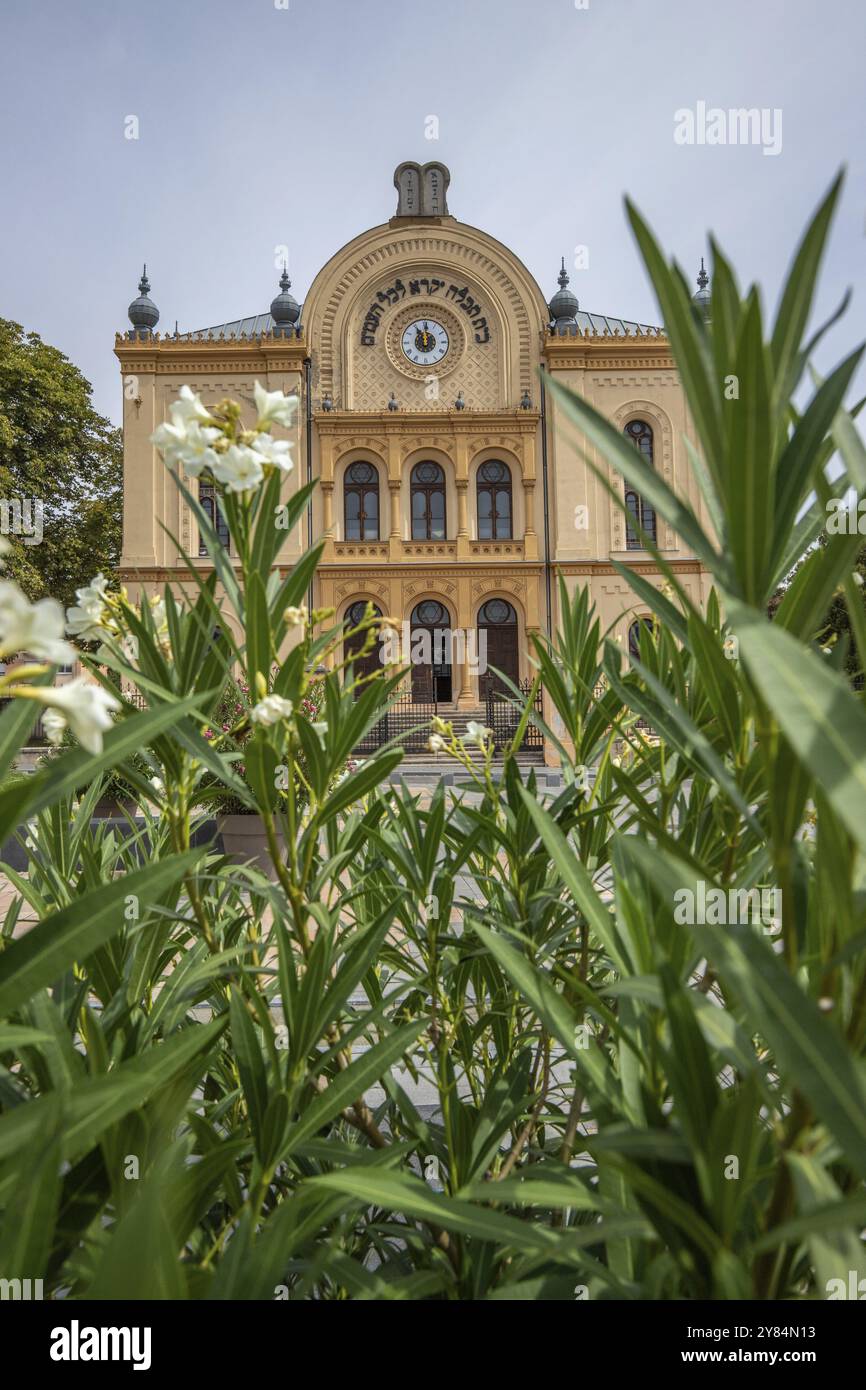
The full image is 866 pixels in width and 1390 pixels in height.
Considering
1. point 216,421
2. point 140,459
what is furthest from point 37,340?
point 216,421

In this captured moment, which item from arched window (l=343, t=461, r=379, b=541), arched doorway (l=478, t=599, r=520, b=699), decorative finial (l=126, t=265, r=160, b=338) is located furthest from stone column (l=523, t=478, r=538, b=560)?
decorative finial (l=126, t=265, r=160, b=338)

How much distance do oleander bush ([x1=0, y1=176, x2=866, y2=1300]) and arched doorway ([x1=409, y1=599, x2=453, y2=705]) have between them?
15.9 m

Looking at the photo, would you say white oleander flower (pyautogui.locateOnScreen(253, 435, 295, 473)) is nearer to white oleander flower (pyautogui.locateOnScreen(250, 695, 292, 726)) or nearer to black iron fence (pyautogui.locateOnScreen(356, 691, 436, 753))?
white oleander flower (pyautogui.locateOnScreen(250, 695, 292, 726))

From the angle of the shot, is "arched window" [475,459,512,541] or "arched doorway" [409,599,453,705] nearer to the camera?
"arched doorway" [409,599,453,705]

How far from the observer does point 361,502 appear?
58.3 feet

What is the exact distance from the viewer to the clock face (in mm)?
18031

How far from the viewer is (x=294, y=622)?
0.91 m

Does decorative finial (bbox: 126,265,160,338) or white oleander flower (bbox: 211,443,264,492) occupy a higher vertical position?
decorative finial (bbox: 126,265,160,338)

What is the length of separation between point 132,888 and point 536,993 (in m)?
0.40

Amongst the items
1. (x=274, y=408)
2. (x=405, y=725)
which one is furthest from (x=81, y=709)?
(x=405, y=725)

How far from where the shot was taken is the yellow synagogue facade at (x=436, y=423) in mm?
17125

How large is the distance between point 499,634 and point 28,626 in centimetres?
1720

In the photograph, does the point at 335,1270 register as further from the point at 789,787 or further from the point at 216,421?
the point at 216,421

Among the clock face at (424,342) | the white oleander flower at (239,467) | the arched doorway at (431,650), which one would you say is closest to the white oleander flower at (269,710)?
the white oleander flower at (239,467)
